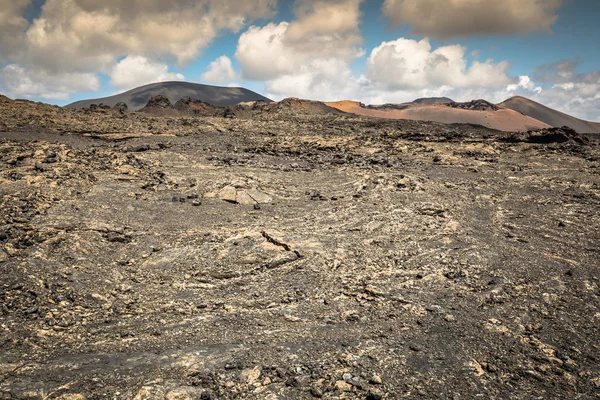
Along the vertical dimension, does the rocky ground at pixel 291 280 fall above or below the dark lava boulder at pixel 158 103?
below

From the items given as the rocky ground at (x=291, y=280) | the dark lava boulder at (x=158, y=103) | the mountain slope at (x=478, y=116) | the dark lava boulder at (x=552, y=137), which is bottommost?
the rocky ground at (x=291, y=280)

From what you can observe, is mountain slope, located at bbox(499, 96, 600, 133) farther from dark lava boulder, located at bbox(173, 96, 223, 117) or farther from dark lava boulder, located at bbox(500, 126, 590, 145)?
dark lava boulder, located at bbox(173, 96, 223, 117)

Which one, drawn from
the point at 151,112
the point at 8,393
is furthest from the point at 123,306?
the point at 151,112

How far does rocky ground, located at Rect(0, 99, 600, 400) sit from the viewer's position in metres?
4.36

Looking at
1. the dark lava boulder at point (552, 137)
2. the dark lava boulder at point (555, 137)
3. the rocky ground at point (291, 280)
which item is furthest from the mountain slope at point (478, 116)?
the rocky ground at point (291, 280)

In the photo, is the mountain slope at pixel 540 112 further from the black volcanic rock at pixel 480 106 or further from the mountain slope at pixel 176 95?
the mountain slope at pixel 176 95

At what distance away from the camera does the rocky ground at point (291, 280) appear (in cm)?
436

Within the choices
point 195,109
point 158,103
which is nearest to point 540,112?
point 195,109

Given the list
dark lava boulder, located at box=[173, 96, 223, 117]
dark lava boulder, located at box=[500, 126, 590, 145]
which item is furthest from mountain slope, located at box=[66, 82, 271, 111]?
dark lava boulder, located at box=[500, 126, 590, 145]

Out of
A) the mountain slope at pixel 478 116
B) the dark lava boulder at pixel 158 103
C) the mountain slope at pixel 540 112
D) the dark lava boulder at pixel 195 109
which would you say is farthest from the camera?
the mountain slope at pixel 540 112

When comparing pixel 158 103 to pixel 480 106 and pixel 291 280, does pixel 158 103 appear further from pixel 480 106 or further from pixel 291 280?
pixel 480 106

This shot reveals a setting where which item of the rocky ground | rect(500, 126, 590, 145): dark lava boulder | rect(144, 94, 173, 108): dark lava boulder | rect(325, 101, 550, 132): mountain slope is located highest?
rect(144, 94, 173, 108): dark lava boulder

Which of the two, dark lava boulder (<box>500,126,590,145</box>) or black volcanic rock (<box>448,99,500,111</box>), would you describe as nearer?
dark lava boulder (<box>500,126,590,145</box>)

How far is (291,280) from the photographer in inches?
271
